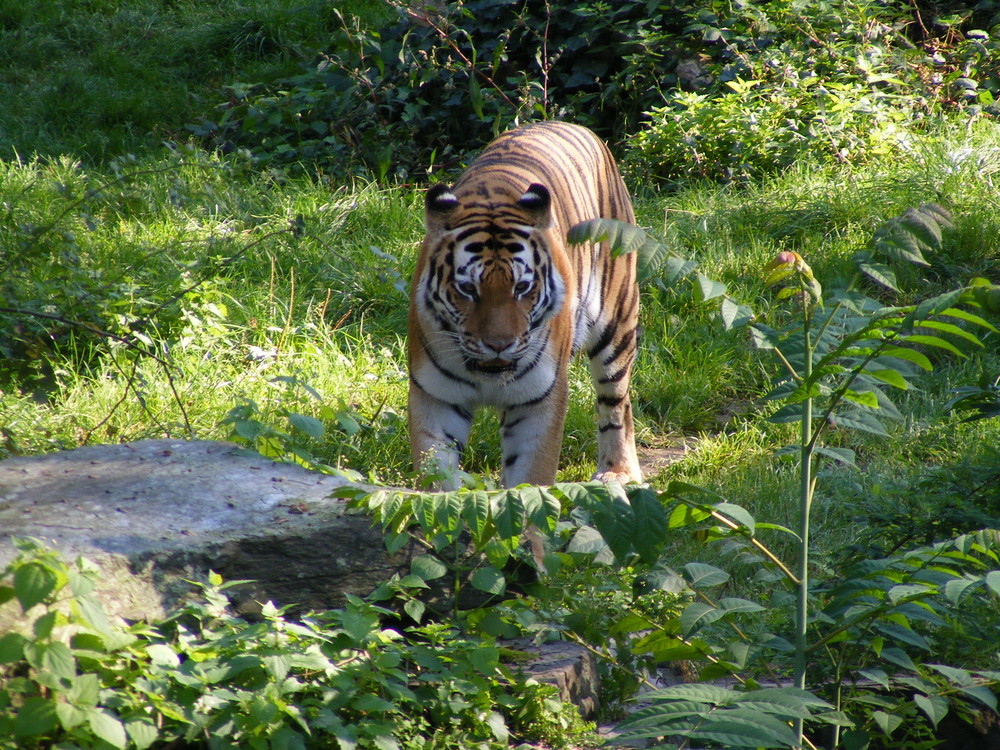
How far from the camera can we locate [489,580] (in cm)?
251

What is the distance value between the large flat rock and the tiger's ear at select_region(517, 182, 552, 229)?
1.53 m

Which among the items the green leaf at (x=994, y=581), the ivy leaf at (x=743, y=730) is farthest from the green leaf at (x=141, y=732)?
the green leaf at (x=994, y=581)

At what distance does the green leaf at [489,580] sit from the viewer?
8.20 feet

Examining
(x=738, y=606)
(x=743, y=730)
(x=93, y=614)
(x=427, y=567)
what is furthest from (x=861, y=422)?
(x=93, y=614)

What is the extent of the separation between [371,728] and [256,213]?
499cm

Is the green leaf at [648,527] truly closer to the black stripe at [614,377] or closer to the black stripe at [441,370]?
the black stripe at [441,370]

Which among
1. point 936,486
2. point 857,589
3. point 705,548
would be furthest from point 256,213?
point 857,589

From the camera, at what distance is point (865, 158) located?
6.73 m

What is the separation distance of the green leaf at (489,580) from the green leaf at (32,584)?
1.05 meters

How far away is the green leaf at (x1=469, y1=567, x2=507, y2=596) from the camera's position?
2.50m

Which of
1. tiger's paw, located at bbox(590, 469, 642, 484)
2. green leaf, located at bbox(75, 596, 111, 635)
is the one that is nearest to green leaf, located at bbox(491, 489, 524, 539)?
green leaf, located at bbox(75, 596, 111, 635)

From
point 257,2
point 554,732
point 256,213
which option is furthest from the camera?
point 257,2

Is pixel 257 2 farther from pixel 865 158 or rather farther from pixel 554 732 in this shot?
pixel 554 732

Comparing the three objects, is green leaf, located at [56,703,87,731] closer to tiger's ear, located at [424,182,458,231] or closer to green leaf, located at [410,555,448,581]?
green leaf, located at [410,555,448,581]
